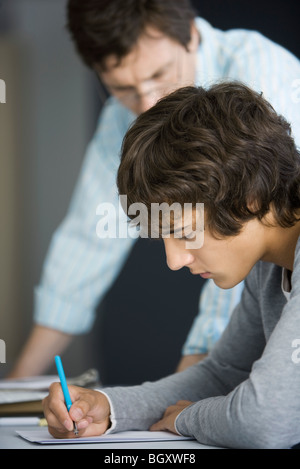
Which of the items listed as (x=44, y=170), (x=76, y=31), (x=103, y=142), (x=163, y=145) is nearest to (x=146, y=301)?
(x=103, y=142)

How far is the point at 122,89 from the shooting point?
1532mm

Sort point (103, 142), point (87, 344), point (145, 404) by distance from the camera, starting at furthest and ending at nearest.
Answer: point (87, 344), point (103, 142), point (145, 404)

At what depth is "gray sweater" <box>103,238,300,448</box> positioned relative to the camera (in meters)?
0.75

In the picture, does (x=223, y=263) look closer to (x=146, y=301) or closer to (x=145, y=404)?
(x=145, y=404)

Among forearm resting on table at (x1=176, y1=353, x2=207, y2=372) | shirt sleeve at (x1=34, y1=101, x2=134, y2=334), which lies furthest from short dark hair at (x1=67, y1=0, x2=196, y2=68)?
forearm resting on table at (x1=176, y1=353, x2=207, y2=372)

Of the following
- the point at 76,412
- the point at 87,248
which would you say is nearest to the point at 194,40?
the point at 87,248

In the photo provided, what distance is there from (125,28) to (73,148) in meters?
2.56

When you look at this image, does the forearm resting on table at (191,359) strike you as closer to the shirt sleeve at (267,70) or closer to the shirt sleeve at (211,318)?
the shirt sleeve at (211,318)

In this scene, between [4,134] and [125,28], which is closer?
[125,28]

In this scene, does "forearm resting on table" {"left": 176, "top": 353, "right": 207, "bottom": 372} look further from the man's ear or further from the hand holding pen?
the man's ear

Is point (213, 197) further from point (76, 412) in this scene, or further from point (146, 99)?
→ point (146, 99)

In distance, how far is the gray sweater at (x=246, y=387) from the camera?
0.75 metres

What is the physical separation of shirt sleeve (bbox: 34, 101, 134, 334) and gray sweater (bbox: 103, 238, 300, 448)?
67 centimetres

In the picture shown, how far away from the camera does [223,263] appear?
0.91 m
